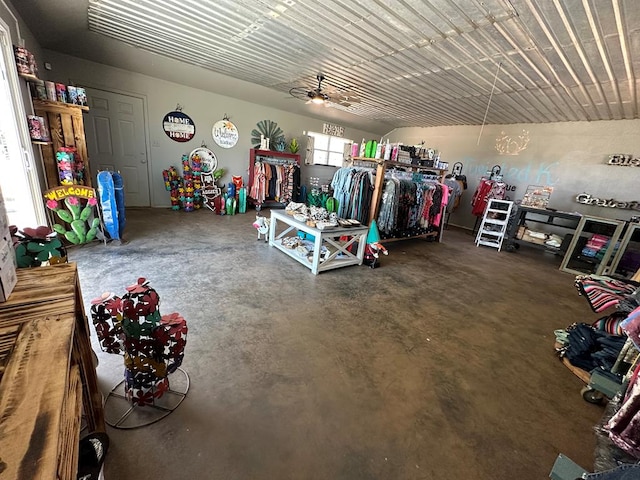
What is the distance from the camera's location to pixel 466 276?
12.7 ft

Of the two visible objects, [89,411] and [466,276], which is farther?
[466,276]

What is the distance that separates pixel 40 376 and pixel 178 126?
644 centimetres

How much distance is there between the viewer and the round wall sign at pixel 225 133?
6.28 m

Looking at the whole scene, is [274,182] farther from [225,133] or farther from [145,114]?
[145,114]

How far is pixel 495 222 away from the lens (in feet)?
18.2

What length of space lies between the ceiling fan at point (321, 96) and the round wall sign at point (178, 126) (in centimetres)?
242

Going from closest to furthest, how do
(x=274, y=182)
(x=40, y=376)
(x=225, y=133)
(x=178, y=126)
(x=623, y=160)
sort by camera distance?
(x=40, y=376) → (x=623, y=160) → (x=178, y=126) → (x=225, y=133) → (x=274, y=182)

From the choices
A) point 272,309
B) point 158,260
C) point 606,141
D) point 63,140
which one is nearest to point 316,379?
point 272,309

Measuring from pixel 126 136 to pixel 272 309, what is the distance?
17.2ft

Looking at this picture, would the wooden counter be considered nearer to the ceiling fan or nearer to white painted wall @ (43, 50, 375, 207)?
the ceiling fan

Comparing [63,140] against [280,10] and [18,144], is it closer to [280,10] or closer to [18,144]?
[18,144]

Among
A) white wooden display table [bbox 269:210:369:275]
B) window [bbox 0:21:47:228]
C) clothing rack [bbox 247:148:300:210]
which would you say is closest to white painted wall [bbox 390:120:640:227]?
clothing rack [bbox 247:148:300:210]

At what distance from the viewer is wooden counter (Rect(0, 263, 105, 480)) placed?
43 cm

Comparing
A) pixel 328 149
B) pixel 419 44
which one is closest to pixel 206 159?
pixel 328 149
